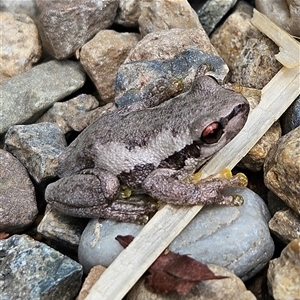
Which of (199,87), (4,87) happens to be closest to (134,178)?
(199,87)

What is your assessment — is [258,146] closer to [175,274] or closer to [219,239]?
[219,239]

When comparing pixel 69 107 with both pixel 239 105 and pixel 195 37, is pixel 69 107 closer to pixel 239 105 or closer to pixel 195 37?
pixel 195 37

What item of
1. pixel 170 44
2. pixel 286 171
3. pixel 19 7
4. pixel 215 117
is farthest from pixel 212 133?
pixel 19 7

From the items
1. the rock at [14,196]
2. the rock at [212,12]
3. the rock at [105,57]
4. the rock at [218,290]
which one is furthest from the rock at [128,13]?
the rock at [218,290]

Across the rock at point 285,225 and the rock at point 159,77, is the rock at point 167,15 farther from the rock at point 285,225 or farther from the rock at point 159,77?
the rock at point 285,225

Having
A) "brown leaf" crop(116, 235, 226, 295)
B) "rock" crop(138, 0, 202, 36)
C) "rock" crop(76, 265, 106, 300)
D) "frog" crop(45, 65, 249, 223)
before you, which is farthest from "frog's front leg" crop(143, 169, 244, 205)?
"rock" crop(138, 0, 202, 36)

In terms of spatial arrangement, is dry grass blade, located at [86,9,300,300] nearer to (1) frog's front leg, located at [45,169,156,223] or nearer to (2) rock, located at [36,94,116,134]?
(1) frog's front leg, located at [45,169,156,223]
